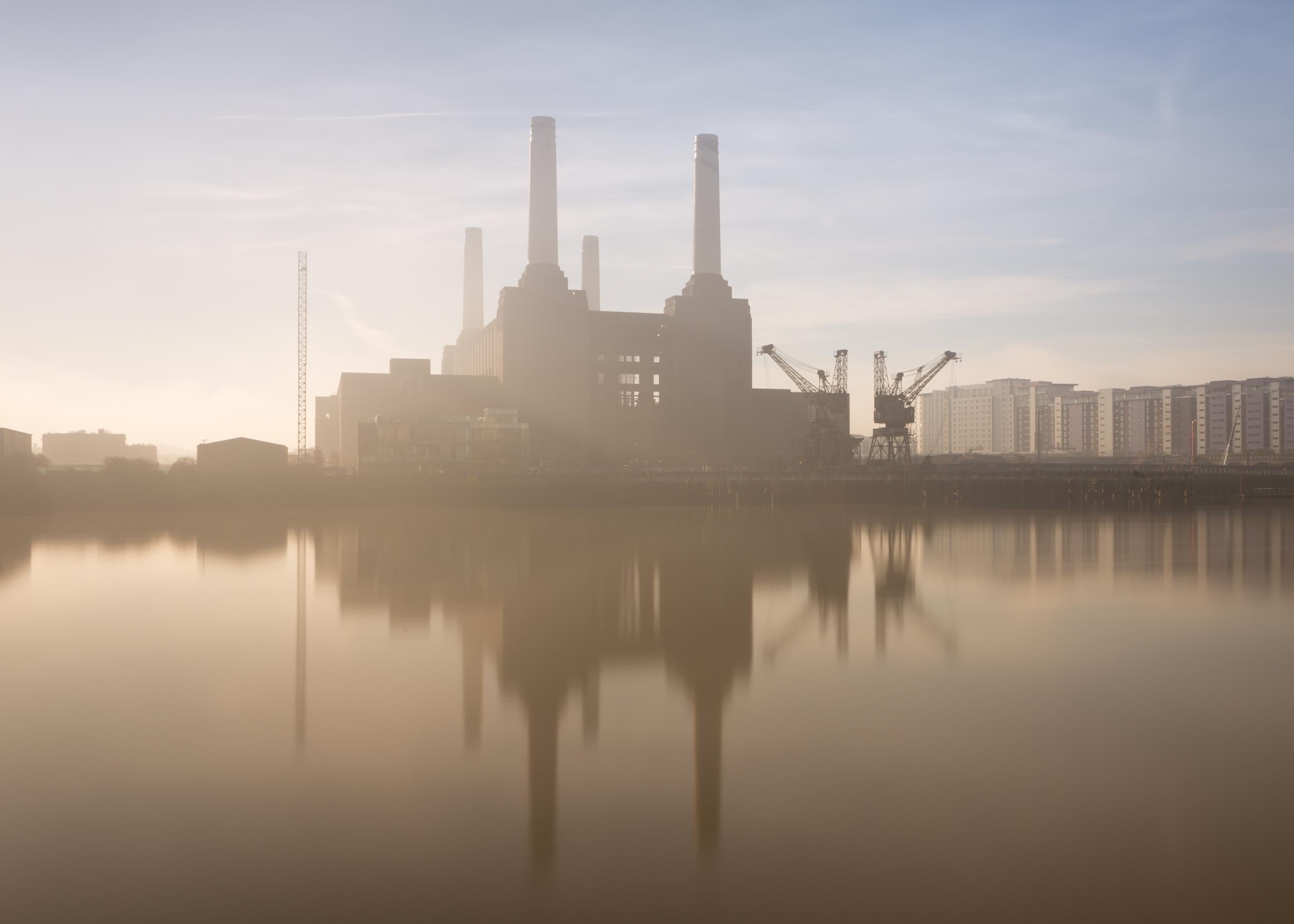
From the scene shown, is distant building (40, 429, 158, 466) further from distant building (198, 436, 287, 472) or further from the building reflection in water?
the building reflection in water

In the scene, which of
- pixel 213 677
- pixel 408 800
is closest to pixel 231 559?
pixel 213 677

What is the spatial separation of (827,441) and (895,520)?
29305mm

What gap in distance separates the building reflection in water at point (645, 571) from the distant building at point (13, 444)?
18938 millimetres

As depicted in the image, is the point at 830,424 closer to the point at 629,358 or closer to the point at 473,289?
the point at 629,358

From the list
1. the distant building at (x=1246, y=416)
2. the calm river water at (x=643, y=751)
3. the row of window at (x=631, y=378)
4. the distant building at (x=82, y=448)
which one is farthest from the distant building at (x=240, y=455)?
the distant building at (x=1246, y=416)

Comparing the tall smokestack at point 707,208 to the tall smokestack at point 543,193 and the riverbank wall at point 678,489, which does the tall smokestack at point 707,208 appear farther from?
the riverbank wall at point 678,489

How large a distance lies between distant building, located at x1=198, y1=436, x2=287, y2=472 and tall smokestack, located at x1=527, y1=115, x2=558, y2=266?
95.6 ft

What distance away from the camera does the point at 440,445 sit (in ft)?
221

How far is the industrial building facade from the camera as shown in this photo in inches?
4970

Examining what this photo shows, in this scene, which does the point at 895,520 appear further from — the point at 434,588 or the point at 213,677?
the point at 213,677

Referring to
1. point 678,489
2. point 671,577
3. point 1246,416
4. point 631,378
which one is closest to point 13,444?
point 678,489

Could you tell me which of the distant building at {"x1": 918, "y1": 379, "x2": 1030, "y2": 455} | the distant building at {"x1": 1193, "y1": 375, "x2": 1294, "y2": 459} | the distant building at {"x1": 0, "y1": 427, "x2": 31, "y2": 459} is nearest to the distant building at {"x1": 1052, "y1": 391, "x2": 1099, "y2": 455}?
the distant building at {"x1": 918, "y1": 379, "x2": 1030, "y2": 455}

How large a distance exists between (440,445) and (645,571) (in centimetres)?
4591

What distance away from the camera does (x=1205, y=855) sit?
7223 mm
